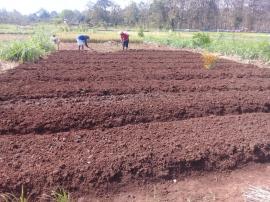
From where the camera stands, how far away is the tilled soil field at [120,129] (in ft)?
15.2

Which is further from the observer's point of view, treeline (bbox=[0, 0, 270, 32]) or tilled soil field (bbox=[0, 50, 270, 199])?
treeline (bbox=[0, 0, 270, 32])

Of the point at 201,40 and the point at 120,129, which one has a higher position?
the point at 201,40

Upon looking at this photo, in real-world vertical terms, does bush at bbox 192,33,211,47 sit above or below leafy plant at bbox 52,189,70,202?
above

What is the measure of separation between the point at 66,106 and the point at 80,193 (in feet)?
11.0

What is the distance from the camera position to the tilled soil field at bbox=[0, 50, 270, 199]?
462cm

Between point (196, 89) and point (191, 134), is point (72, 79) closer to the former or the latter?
point (196, 89)

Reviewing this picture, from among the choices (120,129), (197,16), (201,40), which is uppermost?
(197,16)

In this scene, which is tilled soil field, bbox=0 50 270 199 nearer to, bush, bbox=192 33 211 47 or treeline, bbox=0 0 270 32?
bush, bbox=192 33 211 47

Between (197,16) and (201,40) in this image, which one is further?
(197,16)

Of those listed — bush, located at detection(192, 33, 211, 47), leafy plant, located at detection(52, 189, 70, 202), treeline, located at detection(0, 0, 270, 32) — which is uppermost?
treeline, located at detection(0, 0, 270, 32)

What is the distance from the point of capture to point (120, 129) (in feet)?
20.3

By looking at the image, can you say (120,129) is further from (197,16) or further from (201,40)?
(197,16)

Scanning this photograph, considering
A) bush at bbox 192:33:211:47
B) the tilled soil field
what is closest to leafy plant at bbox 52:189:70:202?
the tilled soil field

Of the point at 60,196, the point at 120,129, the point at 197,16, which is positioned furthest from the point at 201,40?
the point at 197,16
